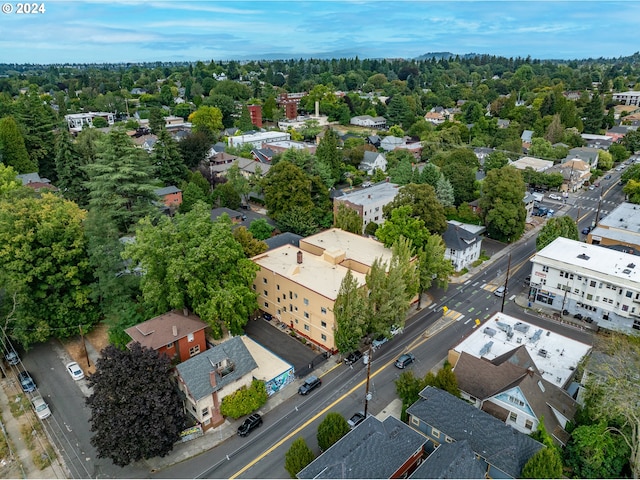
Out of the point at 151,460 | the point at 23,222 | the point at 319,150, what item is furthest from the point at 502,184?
the point at 23,222

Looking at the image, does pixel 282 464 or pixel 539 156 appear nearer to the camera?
pixel 282 464

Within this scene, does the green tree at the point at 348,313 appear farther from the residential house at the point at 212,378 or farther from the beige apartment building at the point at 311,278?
the residential house at the point at 212,378

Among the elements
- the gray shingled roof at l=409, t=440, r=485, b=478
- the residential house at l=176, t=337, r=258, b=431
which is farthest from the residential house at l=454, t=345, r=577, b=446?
the residential house at l=176, t=337, r=258, b=431

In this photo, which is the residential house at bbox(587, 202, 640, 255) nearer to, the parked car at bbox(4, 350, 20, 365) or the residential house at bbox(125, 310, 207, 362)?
the residential house at bbox(125, 310, 207, 362)

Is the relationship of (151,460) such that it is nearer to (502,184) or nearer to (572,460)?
(572,460)

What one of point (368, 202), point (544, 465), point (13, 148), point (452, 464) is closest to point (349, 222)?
point (368, 202)
